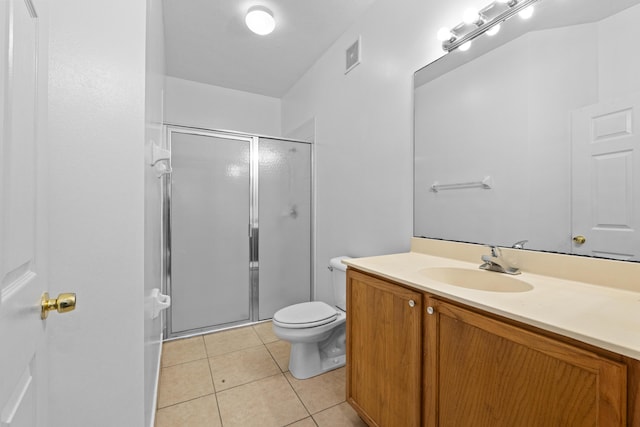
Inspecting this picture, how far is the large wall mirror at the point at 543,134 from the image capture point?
2.96 ft

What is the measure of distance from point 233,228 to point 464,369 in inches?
84.9

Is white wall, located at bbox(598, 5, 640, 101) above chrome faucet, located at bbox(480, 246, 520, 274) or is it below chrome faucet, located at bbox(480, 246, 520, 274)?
above

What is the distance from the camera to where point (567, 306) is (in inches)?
29.4

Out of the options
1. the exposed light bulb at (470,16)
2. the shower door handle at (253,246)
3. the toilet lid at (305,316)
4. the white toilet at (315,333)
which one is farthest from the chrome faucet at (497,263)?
the shower door handle at (253,246)

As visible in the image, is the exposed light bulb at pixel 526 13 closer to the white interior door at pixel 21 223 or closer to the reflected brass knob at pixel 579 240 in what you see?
the reflected brass knob at pixel 579 240

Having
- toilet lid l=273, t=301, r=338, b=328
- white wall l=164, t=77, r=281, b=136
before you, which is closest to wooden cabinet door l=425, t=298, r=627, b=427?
toilet lid l=273, t=301, r=338, b=328

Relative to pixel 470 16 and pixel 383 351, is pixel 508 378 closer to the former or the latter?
Result: pixel 383 351

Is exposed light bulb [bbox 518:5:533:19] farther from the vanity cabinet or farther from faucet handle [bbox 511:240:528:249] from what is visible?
the vanity cabinet

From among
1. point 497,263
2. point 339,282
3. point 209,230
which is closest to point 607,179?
point 497,263

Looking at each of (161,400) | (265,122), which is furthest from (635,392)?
(265,122)

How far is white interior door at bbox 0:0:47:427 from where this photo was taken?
428 mm

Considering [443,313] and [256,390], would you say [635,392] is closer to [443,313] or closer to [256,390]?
[443,313]

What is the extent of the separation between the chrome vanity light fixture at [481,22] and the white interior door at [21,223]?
1.61m

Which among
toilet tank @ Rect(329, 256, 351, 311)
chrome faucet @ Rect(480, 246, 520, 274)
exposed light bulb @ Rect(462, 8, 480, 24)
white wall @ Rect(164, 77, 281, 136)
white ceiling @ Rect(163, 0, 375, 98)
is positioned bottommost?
toilet tank @ Rect(329, 256, 351, 311)
